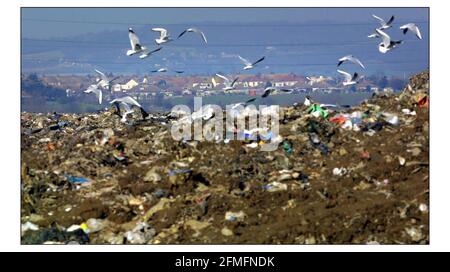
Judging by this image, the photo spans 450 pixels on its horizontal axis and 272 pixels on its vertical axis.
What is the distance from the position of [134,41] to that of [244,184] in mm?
4313

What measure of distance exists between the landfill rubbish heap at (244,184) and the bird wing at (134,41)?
1.48 meters

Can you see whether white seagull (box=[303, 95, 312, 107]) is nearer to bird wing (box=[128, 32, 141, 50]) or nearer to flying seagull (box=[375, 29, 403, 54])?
flying seagull (box=[375, 29, 403, 54])

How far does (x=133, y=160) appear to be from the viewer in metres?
10.9

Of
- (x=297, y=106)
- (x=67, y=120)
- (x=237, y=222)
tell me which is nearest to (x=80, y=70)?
(x=67, y=120)

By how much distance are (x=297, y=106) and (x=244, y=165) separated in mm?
3381

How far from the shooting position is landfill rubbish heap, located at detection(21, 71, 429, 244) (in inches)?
332

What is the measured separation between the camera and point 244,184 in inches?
377

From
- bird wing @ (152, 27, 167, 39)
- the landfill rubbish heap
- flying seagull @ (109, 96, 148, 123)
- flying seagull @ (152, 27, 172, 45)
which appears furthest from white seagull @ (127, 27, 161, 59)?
the landfill rubbish heap

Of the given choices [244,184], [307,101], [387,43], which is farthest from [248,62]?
[244,184]

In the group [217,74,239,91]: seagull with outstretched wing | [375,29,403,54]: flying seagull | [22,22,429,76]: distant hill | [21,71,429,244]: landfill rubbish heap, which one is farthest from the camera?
[22,22,429,76]: distant hill

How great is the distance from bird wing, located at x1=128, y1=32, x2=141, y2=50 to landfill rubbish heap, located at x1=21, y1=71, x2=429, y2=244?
4.85 ft

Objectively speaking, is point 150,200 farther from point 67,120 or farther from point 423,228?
point 67,120

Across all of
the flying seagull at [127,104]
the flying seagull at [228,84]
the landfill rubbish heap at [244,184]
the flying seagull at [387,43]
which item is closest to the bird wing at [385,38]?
the flying seagull at [387,43]

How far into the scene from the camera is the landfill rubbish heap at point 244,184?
8.44 metres
